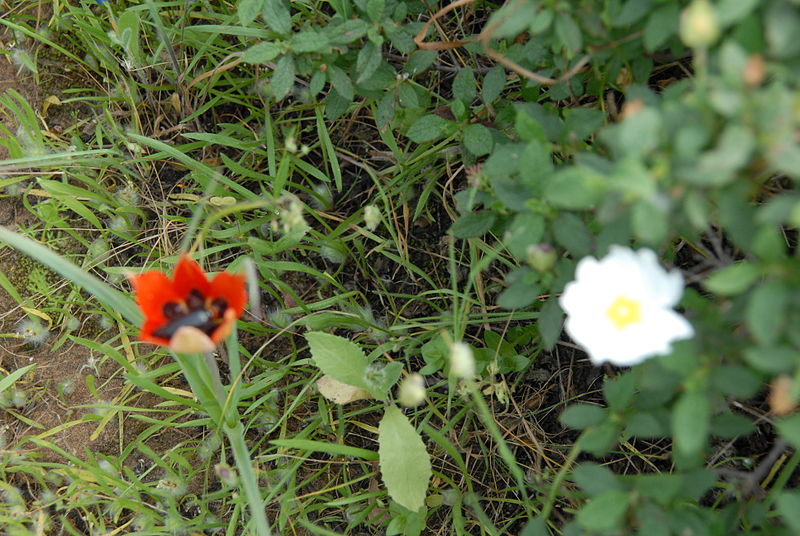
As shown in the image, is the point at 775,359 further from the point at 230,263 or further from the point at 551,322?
the point at 230,263

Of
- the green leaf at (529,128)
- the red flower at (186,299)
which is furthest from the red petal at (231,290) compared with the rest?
the green leaf at (529,128)

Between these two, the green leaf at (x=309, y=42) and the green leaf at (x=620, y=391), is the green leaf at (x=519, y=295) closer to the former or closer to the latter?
the green leaf at (x=620, y=391)

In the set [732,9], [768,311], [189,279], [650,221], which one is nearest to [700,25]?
[732,9]

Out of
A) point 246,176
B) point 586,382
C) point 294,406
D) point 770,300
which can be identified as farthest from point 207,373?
point 770,300

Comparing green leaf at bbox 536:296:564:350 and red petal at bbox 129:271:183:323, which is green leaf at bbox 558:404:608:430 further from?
red petal at bbox 129:271:183:323

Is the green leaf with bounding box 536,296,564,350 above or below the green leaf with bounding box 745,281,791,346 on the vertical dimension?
below

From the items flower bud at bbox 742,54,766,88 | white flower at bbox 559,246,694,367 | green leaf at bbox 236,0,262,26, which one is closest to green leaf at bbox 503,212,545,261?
white flower at bbox 559,246,694,367

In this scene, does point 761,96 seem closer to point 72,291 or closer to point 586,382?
point 586,382
